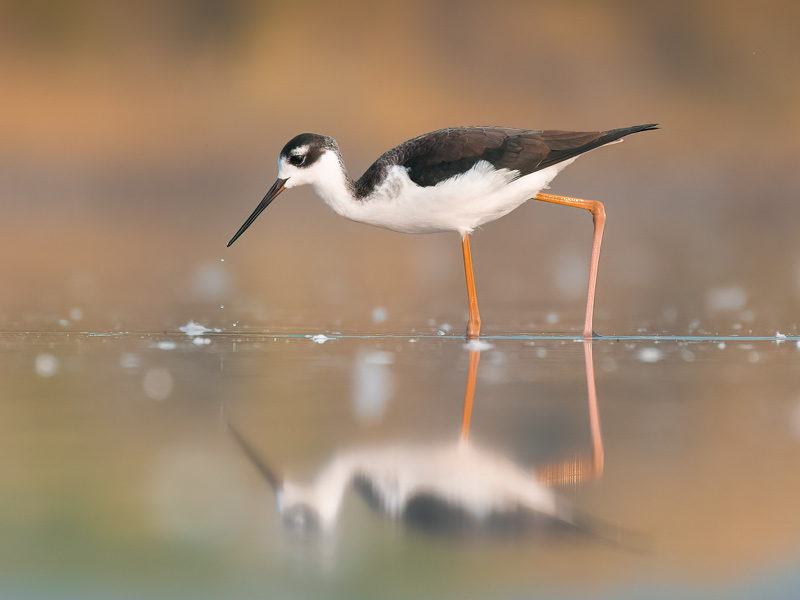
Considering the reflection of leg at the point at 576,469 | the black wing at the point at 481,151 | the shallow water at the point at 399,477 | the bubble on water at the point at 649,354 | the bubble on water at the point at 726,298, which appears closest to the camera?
the shallow water at the point at 399,477

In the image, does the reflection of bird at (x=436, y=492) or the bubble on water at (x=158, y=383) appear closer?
the reflection of bird at (x=436, y=492)

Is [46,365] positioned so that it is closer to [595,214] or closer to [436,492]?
[436,492]

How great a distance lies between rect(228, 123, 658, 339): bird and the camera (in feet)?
16.1

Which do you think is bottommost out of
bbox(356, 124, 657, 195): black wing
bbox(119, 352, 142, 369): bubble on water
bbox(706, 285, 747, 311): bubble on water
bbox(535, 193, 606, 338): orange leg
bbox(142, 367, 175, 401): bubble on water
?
bbox(142, 367, 175, 401): bubble on water

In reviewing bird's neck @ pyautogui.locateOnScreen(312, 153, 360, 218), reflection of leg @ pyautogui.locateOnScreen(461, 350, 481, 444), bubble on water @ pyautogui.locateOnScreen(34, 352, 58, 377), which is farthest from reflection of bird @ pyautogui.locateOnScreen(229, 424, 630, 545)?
bird's neck @ pyautogui.locateOnScreen(312, 153, 360, 218)

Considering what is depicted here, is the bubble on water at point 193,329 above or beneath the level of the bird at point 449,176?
beneath

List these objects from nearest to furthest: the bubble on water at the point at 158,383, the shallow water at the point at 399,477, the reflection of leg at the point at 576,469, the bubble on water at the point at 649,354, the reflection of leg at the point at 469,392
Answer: the shallow water at the point at 399,477, the reflection of leg at the point at 576,469, the reflection of leg at the point at 469,392, the bubble on water at the point at 158,383, the bubble on water at the point at 649,354

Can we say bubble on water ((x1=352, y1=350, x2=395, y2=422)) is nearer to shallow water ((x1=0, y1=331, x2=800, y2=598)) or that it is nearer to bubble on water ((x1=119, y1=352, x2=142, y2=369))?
shallow water ((x1=0, y1=331, x2=800, y2=598))

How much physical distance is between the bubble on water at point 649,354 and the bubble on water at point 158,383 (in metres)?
1.89

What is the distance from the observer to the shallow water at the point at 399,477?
1796 mm

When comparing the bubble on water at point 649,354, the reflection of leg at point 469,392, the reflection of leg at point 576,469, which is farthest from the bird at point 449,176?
the reflection of leg at point 576,469

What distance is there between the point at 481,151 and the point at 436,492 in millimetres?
2943

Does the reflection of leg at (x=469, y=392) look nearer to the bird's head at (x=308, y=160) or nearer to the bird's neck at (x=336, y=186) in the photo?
the bird's neck at (x=336, y=186)

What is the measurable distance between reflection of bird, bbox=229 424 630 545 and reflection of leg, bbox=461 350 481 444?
16 cm
